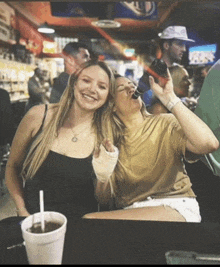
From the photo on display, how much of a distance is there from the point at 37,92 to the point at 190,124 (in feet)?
2.82

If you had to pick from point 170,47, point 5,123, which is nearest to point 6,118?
point 5,123

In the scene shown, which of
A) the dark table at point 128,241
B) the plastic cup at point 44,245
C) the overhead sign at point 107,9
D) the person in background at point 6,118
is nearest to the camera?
the plastic cup at point 44,245

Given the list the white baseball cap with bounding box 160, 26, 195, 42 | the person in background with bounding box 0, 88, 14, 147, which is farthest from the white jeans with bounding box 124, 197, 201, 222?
the white baseball cap with bounding box 160, 26, 195, 42

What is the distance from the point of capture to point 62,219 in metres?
0.81

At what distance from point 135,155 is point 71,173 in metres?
0.38

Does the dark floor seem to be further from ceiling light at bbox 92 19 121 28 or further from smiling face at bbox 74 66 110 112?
ceiling light at bbox 92 19 121 28

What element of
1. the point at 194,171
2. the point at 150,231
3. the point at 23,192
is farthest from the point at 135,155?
the point at 23,192

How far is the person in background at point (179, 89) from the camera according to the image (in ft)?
4.42

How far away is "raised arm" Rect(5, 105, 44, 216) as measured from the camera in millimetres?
1345

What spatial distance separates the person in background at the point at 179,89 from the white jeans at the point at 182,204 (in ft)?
1.68

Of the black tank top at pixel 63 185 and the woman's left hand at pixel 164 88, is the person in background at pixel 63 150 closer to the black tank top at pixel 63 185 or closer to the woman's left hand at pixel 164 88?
the black tank top at pixel 63 185

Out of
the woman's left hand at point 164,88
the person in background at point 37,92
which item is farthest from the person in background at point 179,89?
the person in background at point 37,92

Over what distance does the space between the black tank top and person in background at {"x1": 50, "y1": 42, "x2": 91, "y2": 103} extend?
355 mm

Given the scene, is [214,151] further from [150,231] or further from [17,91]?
[17,91]
